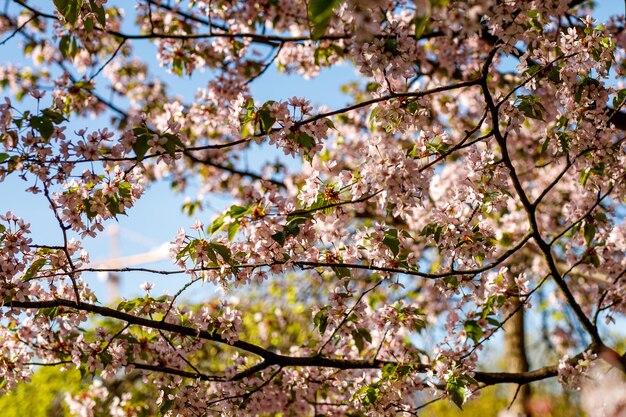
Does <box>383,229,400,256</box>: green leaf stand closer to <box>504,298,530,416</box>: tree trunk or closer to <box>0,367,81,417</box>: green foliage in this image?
<box>504,298,530,416</box>: tree trunk

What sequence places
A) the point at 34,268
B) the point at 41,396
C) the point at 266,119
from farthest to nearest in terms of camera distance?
the point at 41,396 → the point at 34,268 → the point at 266,119

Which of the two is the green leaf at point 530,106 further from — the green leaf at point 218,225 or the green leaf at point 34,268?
the green leaf at point 34,268

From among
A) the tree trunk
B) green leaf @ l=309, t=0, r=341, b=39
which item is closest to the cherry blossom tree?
green leaf @ l=309, t=0, r=341, b=39

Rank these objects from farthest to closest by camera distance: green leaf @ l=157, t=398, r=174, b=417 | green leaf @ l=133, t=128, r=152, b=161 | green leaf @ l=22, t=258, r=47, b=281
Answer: green leaf @ l=157, t=398, r=174, b=417, green leaf @ l=22, t=258, r=47, b=281, green leaf @ l=133, t=128, r=152, b=161

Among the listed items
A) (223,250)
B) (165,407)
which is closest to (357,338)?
(165,407)

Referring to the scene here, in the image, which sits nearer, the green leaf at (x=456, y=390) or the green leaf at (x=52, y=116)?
the green leaf at (x=52, y=116)

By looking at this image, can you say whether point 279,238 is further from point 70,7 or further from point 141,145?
point 70,7

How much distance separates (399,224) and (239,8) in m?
3.42

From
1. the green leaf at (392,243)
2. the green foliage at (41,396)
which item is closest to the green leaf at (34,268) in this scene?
the green leaf at (392,243)

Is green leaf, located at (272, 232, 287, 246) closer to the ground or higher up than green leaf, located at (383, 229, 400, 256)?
closer to the ground

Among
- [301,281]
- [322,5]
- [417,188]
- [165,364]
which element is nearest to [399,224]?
[301,281]

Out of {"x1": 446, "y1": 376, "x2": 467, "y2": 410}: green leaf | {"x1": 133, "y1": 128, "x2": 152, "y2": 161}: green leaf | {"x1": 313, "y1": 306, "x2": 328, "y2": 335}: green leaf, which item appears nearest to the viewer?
{"x1": 133, "y1": 128, "x2": 152, "y2": 161}: green leaf

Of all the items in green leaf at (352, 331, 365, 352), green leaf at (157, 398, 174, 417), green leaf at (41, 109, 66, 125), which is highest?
green leaf at (41, 109, 66, 125)

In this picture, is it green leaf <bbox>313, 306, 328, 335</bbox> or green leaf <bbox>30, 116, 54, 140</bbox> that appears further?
green leaf <bbox>313, 306, 328, 335</bbox>
